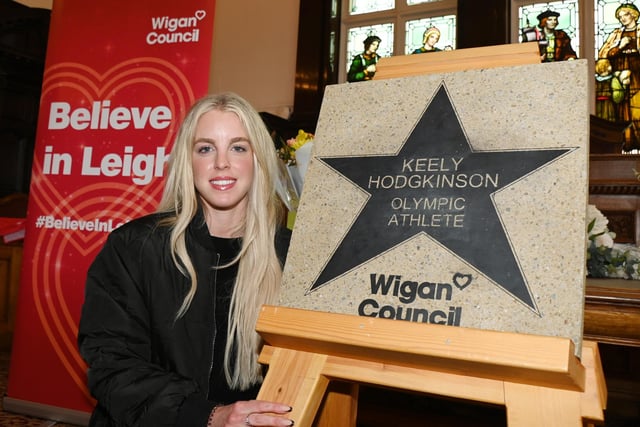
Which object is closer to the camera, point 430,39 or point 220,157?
point 220,157

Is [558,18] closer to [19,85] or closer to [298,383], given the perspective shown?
[19,85]

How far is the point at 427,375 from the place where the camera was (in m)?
0.79

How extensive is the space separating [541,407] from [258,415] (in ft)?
1.33

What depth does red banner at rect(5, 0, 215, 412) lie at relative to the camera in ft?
7.47

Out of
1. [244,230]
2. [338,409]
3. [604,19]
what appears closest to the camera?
[338,409]

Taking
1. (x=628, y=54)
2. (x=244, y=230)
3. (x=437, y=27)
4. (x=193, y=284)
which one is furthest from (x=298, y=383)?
(x=437, y=27)

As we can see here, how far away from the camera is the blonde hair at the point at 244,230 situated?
129 centimetres

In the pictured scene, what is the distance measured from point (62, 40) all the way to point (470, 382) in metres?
2.42

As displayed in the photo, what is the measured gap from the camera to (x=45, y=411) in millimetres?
2359

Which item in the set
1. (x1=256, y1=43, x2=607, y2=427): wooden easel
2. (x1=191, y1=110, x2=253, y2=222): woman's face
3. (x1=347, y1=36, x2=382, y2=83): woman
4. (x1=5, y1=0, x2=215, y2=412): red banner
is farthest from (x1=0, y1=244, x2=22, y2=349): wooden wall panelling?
(x1=347, y1=36, x2=382, y2=83): woman

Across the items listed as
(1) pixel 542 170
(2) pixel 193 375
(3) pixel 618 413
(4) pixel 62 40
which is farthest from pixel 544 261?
(4) pixel 62 40

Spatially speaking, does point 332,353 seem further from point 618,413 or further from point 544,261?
point 618,413

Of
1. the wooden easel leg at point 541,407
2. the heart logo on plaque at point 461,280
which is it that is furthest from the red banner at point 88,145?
the wooden easel leg at point 541,407

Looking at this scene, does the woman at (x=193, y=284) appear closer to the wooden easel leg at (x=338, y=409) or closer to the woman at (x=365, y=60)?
the wooden easel leg at (x=338, y=409)
